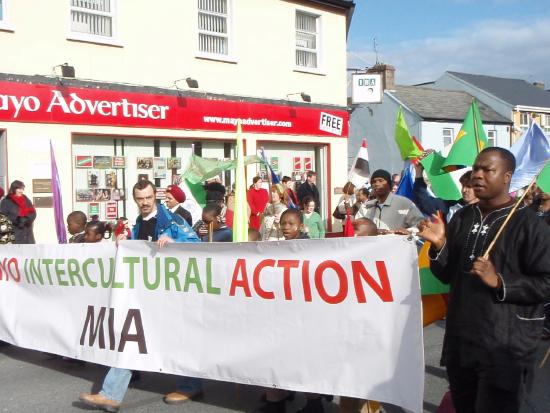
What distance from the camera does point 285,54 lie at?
59.5 feet

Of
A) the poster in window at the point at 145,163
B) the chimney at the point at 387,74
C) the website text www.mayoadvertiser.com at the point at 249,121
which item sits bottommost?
the poster in window at the point at 145,163

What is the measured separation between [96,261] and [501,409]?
3677mm

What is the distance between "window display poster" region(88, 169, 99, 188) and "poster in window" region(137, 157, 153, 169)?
1.00 m

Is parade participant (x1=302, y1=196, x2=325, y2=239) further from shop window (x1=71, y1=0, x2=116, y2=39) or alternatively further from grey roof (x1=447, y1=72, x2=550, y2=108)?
grey roof (x1=447, y1=72, x2=550, y2=108)

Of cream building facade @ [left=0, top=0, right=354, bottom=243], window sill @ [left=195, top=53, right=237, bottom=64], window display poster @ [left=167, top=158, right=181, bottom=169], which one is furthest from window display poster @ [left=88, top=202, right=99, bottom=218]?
window sill @ [left=195, top=53, right=237, bottom=64]

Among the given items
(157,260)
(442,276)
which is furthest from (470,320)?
(157,260)

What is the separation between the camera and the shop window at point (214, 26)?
16.3m

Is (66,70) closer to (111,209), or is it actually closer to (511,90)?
(111,209)

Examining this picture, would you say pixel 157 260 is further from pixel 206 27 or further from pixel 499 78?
pixel 499 78

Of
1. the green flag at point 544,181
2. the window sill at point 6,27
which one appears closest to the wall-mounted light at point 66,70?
the window sill at point 6,27

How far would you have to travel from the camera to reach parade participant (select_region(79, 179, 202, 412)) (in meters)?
5.44

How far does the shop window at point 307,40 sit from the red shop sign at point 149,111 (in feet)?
4.39

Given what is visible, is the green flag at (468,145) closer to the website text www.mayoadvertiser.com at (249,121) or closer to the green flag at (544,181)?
the green flag at (544,181)

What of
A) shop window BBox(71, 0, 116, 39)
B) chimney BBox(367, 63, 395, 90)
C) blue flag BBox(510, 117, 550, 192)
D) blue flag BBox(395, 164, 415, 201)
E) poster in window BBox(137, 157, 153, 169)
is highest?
chimney BBox(367, 63, 395, 90)
